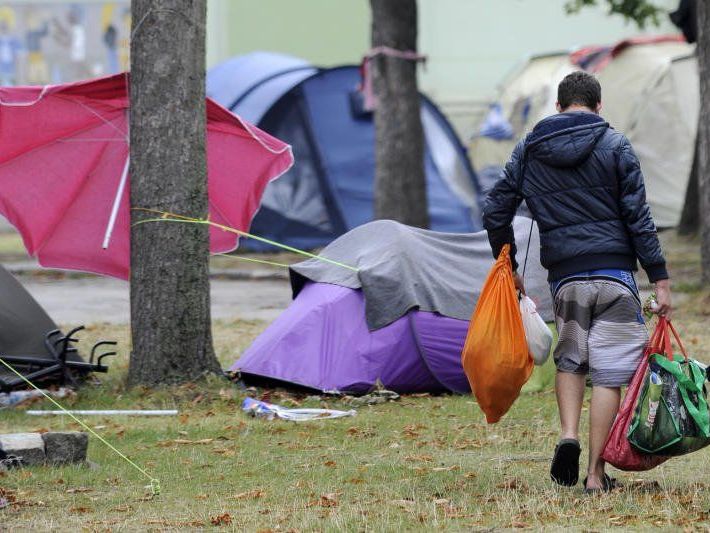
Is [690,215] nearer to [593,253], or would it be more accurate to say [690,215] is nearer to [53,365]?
[53,365]

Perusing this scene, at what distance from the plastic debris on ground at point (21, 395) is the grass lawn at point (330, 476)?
13 cm

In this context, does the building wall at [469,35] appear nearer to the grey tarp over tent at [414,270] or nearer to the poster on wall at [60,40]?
the poster on wall at [60,40]

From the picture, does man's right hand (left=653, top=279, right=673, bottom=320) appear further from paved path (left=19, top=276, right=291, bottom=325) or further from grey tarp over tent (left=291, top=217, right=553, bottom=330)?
paved path (left=19, top=276, right=291, bottom=325)

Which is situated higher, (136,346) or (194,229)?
(194,229)

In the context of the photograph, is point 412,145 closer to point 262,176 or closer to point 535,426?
point 262,176

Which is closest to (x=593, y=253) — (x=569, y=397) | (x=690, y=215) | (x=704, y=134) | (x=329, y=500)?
(x=569, y=397)

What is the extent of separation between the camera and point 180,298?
27.6 feet

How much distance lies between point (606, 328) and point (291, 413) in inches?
102

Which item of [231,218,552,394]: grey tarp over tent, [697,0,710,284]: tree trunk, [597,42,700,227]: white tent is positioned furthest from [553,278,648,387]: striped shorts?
[597,42,700,227]: white tent

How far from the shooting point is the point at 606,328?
5598 mm

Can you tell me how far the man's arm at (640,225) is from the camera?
553 cm

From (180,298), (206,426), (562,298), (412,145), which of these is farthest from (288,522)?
(412,145)

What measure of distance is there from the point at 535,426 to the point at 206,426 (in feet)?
5.78

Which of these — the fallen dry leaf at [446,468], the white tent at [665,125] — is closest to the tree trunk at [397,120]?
the white tent at [665,125]
